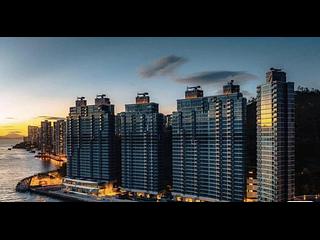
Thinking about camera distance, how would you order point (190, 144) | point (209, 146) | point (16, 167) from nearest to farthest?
point (16, 167) < point (209, 146) < point (190, 144)

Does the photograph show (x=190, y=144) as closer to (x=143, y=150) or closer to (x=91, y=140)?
(x=143, y=150)

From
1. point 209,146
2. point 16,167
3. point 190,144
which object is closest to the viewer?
point 16,167

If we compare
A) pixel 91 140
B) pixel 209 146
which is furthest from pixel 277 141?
pixel 91 140

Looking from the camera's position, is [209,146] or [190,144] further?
[190,144]

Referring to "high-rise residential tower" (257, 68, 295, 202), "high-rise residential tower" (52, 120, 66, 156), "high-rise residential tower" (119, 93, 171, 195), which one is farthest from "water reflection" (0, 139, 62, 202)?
"high-rise residential tower" (257, 68, 295, 202)
